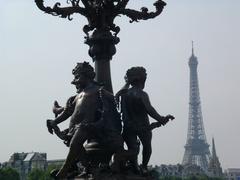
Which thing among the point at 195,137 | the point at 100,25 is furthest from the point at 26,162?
the point at 100,25

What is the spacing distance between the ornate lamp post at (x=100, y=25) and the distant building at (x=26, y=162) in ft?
381

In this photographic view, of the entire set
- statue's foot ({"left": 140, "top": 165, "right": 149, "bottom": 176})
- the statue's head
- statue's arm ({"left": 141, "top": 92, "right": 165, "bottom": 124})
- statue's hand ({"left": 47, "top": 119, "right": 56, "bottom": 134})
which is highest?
the statue's head

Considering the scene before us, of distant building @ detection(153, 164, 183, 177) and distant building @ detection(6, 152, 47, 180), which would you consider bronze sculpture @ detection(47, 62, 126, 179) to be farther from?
distant building @ detection(153, 164, 183, 177)

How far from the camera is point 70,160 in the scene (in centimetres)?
1308

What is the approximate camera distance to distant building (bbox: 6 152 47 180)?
430 ft

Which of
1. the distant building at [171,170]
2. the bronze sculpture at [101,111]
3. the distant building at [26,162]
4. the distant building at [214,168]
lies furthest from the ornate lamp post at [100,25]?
the distant building at [214,168]

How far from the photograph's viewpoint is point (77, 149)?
42.5 ft

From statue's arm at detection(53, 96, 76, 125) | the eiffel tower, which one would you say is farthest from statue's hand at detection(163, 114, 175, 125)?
the eiffel tower

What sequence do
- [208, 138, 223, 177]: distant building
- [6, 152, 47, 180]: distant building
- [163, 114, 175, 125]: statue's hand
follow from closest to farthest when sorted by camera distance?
[163, 114, 175, 125]: statue's hand
[6, 152, 47, 180]: distant building
[208, 138, 223, 177]: distant building

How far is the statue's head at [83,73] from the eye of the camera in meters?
13.5

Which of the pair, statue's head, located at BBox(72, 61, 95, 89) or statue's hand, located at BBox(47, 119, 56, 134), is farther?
statue's hand, located at BBox(47, 119, 56, 134)

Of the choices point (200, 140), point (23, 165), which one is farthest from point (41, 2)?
point (200, 140)

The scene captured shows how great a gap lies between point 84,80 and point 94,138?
1.16 meters

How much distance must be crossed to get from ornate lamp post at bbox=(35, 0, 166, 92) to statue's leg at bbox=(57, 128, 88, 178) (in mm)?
1769
